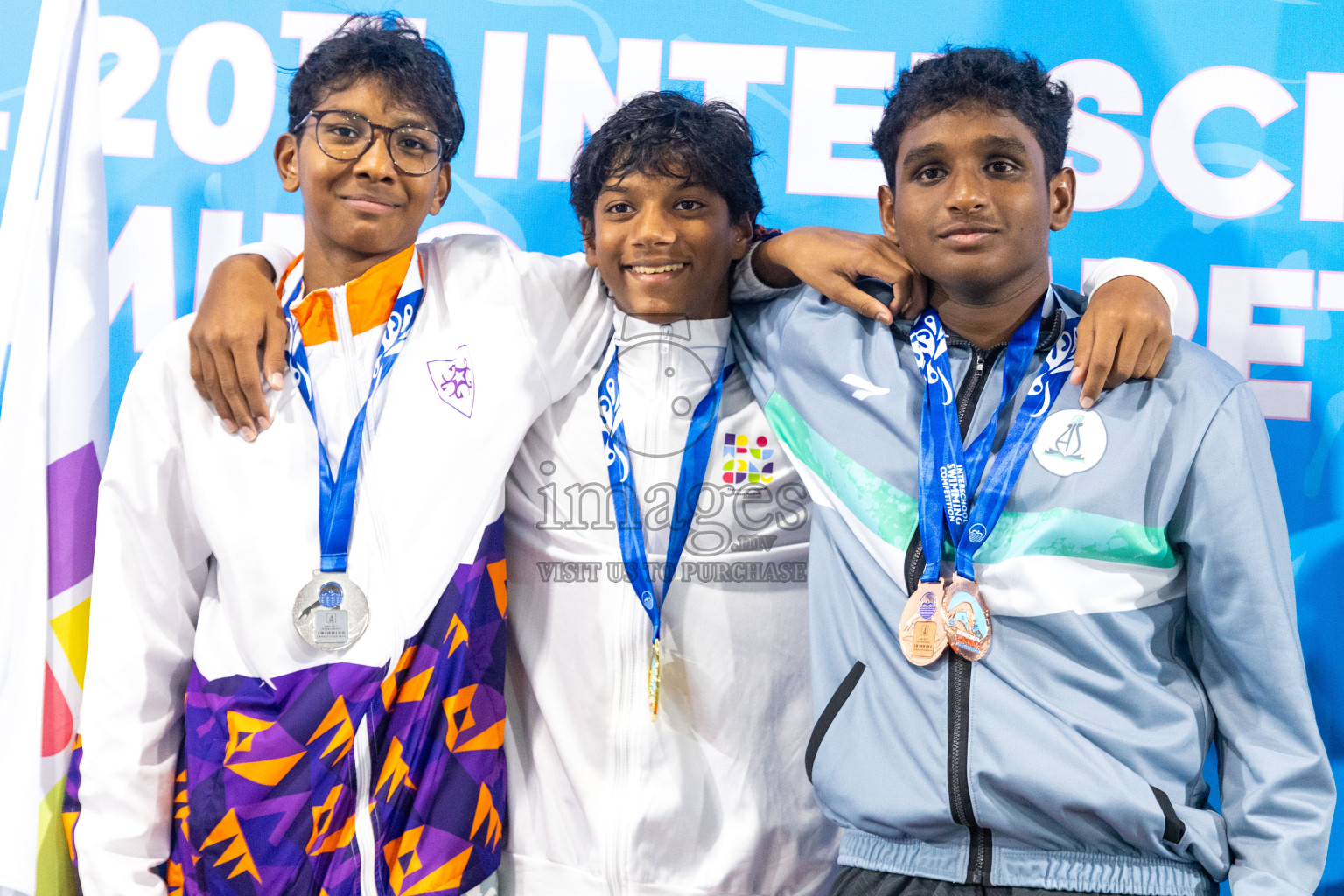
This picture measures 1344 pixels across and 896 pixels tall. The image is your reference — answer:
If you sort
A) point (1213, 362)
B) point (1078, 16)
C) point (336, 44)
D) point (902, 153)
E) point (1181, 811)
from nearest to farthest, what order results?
point (1181, 811)
point (1213, 362)
point (902, 153)
point (336, 44)
point (1078, 16)

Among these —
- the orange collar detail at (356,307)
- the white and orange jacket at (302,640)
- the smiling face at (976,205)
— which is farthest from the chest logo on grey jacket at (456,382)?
the smiling face at (976,205)

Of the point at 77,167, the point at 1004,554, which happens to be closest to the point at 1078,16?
the point at 1004,554

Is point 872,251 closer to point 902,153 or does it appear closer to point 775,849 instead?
point 902,153

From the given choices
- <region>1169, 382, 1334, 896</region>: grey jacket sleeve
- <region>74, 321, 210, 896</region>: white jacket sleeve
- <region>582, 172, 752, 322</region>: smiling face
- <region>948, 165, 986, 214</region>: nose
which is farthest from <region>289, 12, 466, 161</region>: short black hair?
<region>1169, 382, 1334, 896</region>: grey jacket sleeve

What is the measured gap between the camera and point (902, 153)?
1934mm

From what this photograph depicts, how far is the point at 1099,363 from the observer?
1749 millimetres

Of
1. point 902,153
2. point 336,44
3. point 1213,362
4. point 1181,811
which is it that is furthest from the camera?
point 336,44

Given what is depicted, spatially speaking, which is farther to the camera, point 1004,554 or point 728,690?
point 728,690

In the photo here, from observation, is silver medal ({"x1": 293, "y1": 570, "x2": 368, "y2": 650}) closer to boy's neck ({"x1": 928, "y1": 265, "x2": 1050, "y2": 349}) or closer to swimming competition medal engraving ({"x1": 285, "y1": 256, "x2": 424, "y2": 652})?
swimming competition medal engraving ({"x1": 285, "y1": 256, "x2": 424, "y2": 652})

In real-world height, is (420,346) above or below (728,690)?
above

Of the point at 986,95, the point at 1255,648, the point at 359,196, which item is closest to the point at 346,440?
the point at 359,196

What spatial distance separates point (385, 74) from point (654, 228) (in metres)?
0.60

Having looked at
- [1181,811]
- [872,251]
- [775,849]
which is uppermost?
[872,251]

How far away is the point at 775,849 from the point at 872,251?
45.5 inches
